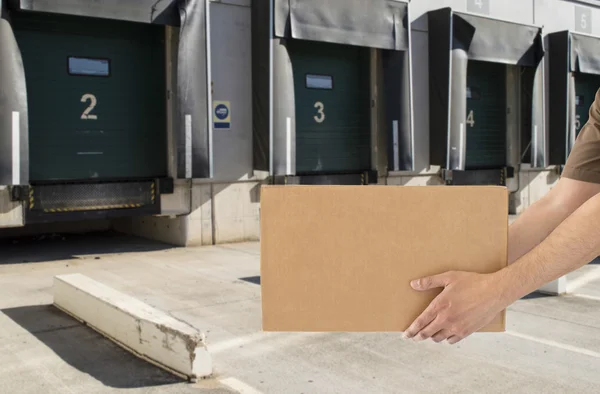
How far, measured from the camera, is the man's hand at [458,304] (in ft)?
7.36

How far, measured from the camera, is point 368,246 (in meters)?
2.26

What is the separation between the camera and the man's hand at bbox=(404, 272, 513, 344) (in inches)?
88.4

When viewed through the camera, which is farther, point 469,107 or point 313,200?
point 469,107

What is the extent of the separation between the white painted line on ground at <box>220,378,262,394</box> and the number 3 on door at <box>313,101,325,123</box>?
30.9ft

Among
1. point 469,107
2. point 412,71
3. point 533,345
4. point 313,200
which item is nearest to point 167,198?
point 412,71

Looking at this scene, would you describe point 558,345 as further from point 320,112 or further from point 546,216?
point 320,112

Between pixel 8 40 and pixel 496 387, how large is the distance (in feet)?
28.1

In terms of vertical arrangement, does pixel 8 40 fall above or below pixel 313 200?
above

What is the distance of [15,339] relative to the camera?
6.38 meters

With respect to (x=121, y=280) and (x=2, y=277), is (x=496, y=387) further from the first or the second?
(x=2, y=277)

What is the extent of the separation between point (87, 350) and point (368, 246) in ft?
14.6

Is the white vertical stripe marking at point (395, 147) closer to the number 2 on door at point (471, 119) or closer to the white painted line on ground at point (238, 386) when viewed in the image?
the number 2 on door at point (471, 119)

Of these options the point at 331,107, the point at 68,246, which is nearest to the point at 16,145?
the point at 68,246

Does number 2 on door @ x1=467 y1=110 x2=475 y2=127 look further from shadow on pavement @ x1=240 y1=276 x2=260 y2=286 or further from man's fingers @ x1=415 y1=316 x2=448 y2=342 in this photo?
man's fingers @ x1=415 y1=316 x2=448 y2=342
